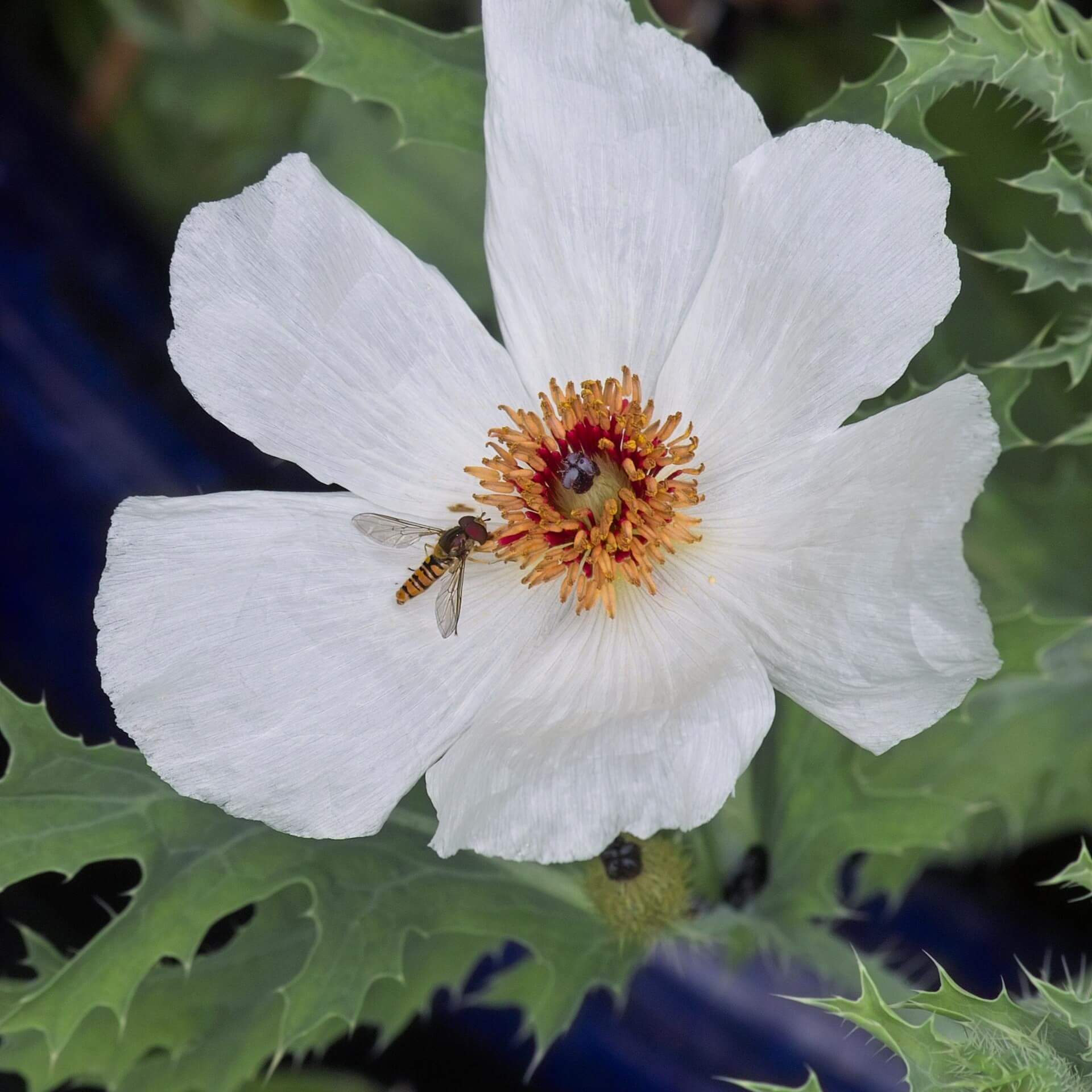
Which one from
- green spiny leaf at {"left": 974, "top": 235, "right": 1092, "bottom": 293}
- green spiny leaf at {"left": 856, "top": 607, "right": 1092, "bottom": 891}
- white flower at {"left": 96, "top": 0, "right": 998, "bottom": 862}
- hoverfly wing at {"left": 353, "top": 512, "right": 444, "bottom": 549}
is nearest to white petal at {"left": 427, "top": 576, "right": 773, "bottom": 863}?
white flower at {"left": 96, "top": 0, "right": 998, "bottom": 862}

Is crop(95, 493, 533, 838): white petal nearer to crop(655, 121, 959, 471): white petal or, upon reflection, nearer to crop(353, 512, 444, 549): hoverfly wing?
crop(353, 512, 444, 549): hoverfly wing

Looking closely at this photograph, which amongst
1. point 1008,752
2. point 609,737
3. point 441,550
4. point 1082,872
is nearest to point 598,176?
point 441,550

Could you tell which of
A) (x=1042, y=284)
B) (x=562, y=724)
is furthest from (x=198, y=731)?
(x=1042, y=284)

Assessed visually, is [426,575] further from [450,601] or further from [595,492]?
[595,492]

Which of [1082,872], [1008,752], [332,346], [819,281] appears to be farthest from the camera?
[1008,752]

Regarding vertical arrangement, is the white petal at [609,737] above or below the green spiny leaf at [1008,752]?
above

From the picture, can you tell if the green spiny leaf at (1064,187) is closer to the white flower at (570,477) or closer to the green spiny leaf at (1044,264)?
the green spiny leaf at (1044,264)

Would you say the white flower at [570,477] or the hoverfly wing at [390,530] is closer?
the white flower at [570,477]

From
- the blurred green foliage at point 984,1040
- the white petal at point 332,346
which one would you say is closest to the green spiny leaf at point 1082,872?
the blurred green foliage at point 984,1040
